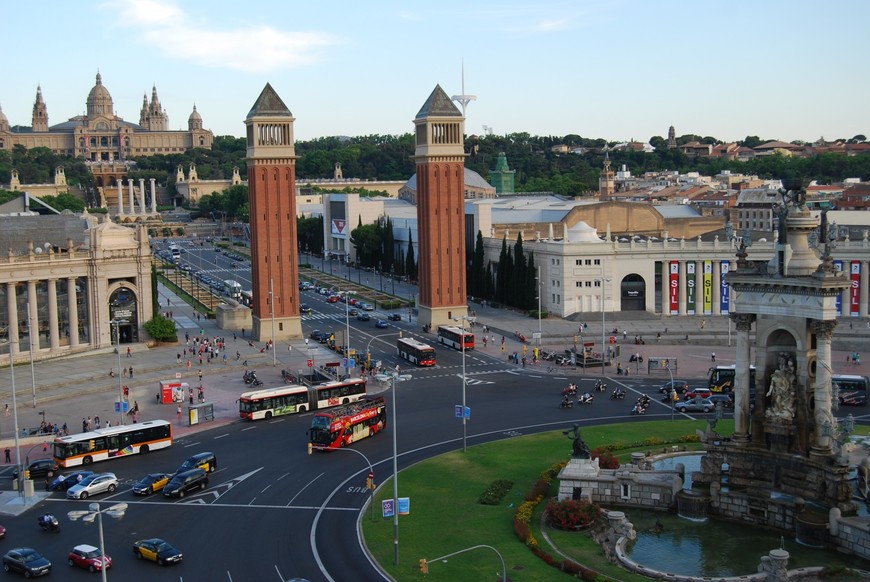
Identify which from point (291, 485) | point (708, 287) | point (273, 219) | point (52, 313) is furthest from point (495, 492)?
point (708, 287)

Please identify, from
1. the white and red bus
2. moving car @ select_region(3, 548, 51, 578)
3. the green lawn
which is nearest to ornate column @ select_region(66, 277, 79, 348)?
the white and red bus

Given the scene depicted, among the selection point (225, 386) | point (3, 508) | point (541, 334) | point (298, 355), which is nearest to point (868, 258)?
point (541, 334)

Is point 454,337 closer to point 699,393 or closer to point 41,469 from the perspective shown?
point 699,393

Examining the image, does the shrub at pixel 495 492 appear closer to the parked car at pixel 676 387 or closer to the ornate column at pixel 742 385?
the ornate column at pixel 742 385

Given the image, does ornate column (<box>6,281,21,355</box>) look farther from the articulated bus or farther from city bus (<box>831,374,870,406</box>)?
city bus (<box>831,374,870,406</box>)

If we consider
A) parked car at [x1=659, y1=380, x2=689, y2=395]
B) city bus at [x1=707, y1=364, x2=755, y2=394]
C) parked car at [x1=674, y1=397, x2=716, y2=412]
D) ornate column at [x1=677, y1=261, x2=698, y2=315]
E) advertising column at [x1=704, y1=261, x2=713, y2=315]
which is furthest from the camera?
ornate column at [x1=677, y1=261, x2=698, y2=315]

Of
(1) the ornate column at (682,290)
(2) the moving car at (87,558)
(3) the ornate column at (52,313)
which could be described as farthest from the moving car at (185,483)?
(1) the ornate column at (682,290)

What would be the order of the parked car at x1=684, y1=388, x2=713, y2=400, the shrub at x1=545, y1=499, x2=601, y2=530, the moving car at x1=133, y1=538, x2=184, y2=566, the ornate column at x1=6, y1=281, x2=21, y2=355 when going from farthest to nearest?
the ornate column at x1=6, y1=281, x2=21, y2=355 < the parked car at x1=684, y1=388, x2=713, y2=400 < the shrub at x1=545, y1=499, x2=601, y2=530 < the moving car at x1=133, y1=538, x2=184, y2=566
